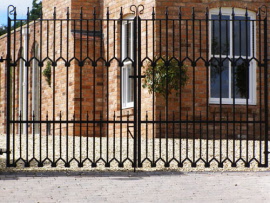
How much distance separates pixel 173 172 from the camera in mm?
10430

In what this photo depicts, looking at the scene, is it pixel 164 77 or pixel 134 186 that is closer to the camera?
pixel 134 186

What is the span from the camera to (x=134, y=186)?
30.6 feet

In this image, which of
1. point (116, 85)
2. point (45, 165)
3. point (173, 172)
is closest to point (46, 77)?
point (116, 85)

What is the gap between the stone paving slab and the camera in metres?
8.58

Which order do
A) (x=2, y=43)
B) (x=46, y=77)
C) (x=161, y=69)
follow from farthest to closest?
(x=2, y=43)
(x=46, y=77)
(x=161, y=69)

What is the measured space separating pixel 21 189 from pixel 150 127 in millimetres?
6879

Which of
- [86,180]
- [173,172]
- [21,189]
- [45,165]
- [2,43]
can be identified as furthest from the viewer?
[2,43]

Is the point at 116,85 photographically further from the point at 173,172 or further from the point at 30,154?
the point at 173,172

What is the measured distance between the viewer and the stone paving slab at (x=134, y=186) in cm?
858

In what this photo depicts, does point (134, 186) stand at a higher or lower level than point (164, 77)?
lower

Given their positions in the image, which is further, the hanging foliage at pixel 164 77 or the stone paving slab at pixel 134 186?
the hanging foliage at pixel 164 77

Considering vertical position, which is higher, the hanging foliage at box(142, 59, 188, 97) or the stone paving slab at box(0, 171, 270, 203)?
the hanging foliage at box(142, 59, 188, 97)

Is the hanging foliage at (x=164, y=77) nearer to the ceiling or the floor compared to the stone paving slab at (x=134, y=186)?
nearer to the ceiling

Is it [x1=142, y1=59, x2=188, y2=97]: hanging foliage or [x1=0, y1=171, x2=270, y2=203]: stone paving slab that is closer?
[x1=0, y1=171, x2=270, y2=203]: stone paving slab
